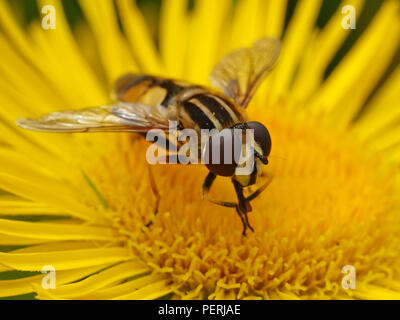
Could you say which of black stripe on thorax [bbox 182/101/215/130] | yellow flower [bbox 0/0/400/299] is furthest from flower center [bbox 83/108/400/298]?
black stripe on thorax [bbox 182/101/215/130]

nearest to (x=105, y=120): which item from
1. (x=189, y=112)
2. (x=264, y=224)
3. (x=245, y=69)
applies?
(x=189, y=112)

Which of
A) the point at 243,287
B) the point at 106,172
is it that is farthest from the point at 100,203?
the point at 243,287

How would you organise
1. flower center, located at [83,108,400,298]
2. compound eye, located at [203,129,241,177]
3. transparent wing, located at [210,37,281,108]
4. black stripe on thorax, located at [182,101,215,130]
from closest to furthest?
compound eye, located at [203,129,241,177] < black stripe on thorax, located at [182,101,215,130] < flower center, located at [83,108,400,298] < transparent wing, located at [210,37,281,108]

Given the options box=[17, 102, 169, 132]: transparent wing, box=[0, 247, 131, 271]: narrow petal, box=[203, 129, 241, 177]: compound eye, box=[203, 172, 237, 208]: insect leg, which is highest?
box=[17, 102, 169, 132]: transparent wing

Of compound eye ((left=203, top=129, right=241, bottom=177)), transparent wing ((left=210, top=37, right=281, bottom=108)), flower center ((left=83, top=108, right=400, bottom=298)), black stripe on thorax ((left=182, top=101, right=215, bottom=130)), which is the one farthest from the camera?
transparent wing ((left=210, top=37, right=281, bottom=108))

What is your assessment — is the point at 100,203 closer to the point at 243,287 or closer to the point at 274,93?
the point at 243,287

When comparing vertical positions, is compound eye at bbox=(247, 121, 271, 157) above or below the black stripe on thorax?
below

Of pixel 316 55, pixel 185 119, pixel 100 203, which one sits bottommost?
pixel 100 203

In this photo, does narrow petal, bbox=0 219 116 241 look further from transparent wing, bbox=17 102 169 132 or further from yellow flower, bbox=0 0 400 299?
transparent wing, bbox=17 102 169 132
